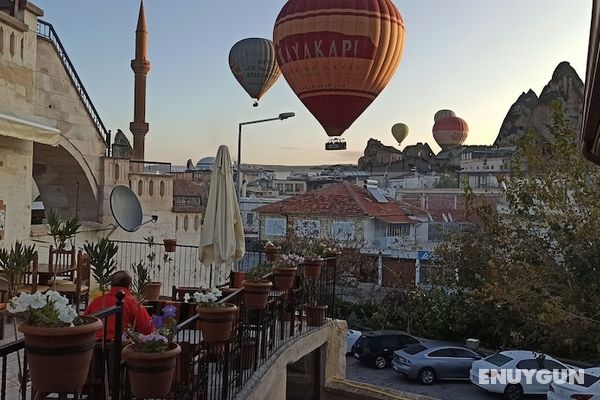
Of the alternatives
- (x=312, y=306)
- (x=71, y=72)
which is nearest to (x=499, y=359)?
(x=312, y=306)

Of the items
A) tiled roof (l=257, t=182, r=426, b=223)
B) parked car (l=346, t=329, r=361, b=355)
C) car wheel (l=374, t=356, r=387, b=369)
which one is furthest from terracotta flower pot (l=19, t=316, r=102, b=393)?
tiled roof (l=257, t=182, r=426, b=223)

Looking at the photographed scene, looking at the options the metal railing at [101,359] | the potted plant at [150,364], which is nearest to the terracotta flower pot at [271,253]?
the metal railing at [101,359]

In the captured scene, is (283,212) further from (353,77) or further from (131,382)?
(131,382)

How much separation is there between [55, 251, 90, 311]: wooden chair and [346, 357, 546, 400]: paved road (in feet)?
36.4

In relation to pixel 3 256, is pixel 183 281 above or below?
below

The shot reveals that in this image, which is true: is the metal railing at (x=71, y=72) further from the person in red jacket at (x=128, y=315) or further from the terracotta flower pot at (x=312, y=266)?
the person in red jacket at (x=128, y=315)

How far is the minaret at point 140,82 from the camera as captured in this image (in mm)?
29750

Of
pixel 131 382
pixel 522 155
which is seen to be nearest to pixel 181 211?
pixel 522 155

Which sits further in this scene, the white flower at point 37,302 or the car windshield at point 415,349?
the car windshield at point 415,349

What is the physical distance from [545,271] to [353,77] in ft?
29.0

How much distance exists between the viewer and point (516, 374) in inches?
640

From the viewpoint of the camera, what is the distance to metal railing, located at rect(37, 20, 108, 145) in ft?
42.4

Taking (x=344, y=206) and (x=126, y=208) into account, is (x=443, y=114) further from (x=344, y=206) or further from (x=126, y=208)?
(x=126, y=208)

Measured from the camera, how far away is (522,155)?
11.2m
